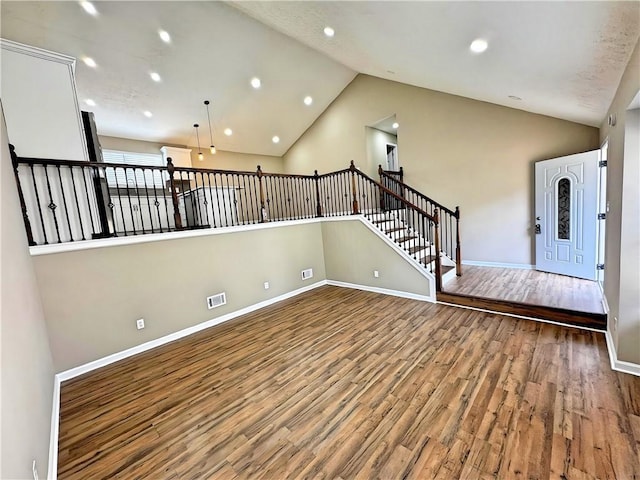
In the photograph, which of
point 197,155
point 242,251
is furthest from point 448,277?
point 197,155

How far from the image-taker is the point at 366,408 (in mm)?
2264

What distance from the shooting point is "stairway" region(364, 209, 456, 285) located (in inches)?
190

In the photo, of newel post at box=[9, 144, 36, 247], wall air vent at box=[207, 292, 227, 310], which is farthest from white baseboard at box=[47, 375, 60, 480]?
wall air vent at box=[207, 292, 227, 310]

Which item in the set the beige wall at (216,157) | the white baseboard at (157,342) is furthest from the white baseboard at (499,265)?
the beige wall at (216,157)

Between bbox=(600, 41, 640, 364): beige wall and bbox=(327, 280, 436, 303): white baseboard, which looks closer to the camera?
bbox=(600, 41, 640, 364): beige wall

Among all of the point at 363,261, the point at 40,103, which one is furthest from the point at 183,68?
the point at 363,261

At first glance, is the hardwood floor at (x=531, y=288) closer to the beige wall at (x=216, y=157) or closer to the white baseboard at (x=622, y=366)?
the white baseboard at (x=622, y=366)

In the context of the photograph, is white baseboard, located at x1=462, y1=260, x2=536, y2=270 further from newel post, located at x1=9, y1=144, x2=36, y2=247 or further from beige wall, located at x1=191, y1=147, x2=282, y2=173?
newel post, located at x1=9, y1=144, x2=36, y2=247

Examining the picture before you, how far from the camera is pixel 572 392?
2.27 m

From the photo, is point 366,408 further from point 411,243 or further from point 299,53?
point 299,53

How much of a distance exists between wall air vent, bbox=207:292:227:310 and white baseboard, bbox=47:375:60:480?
5.95ft

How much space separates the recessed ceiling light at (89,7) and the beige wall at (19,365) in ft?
9.51

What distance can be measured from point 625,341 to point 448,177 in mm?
4225

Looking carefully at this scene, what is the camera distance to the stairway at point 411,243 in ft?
15.9
